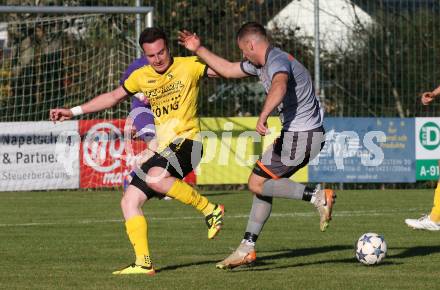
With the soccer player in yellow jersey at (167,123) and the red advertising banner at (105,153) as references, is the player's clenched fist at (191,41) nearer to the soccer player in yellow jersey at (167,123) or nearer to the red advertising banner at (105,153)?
the soccer player in yellow jersey at (167,123)

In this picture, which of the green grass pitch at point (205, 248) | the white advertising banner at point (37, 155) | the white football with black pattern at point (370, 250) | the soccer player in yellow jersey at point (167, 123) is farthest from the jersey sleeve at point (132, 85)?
the white advertising banner at point (37, 155)

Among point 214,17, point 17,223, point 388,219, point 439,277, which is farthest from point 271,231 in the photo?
point 214,17

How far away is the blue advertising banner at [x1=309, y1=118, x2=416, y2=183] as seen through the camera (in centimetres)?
2114

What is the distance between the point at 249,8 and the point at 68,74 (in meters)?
4.33

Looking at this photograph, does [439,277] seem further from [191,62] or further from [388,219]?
[388,219]

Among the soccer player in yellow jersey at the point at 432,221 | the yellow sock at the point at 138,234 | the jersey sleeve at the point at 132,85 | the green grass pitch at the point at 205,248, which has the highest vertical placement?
the jersey sleeve at the point at 132,85

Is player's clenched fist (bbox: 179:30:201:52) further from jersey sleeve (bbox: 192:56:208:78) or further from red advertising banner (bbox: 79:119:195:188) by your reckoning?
red advertising banner (bbox: 79:119:195:188)

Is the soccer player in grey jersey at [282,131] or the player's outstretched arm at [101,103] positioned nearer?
the soccer player in grey jersey at [282,131]

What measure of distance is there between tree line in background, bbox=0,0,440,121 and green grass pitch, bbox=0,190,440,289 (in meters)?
3.88

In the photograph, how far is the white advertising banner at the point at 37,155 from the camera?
1977 cm

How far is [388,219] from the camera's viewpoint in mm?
14008

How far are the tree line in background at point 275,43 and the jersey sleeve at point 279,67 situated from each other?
1224 cm

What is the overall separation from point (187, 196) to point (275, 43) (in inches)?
550

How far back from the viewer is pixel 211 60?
9000 millimetres
